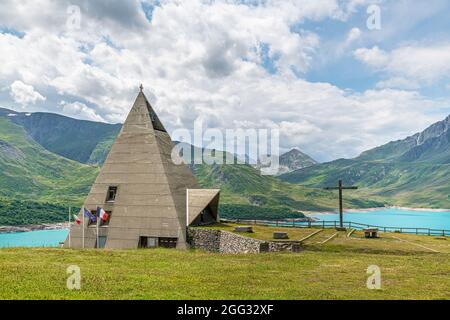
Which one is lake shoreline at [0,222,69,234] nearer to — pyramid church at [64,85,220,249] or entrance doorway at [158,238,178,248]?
pyramid church at [64,85,220,249]

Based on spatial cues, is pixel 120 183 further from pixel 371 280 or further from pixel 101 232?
pixel 371 280

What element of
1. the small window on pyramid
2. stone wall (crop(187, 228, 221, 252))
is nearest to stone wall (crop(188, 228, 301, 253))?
stone wall (crop(187, 228, 221, 252))

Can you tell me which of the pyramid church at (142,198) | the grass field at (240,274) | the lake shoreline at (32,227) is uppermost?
the pyramid church at (142,198)

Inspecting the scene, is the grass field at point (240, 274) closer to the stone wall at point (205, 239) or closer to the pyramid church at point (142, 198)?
the pyramid church at point (142, 198)

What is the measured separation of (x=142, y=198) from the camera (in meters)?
47.1

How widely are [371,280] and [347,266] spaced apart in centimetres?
535

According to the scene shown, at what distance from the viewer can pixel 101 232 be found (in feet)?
151

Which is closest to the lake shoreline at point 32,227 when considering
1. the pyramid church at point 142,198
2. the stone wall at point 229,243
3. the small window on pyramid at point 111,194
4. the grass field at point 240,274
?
the pyramid church at point 142,198

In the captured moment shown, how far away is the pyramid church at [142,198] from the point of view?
44719 millimetres

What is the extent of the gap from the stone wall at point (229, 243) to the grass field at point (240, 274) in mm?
2213

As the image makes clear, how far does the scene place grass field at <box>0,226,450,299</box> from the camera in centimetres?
1766

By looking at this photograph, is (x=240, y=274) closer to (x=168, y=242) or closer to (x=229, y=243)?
(x=229, y=243)
